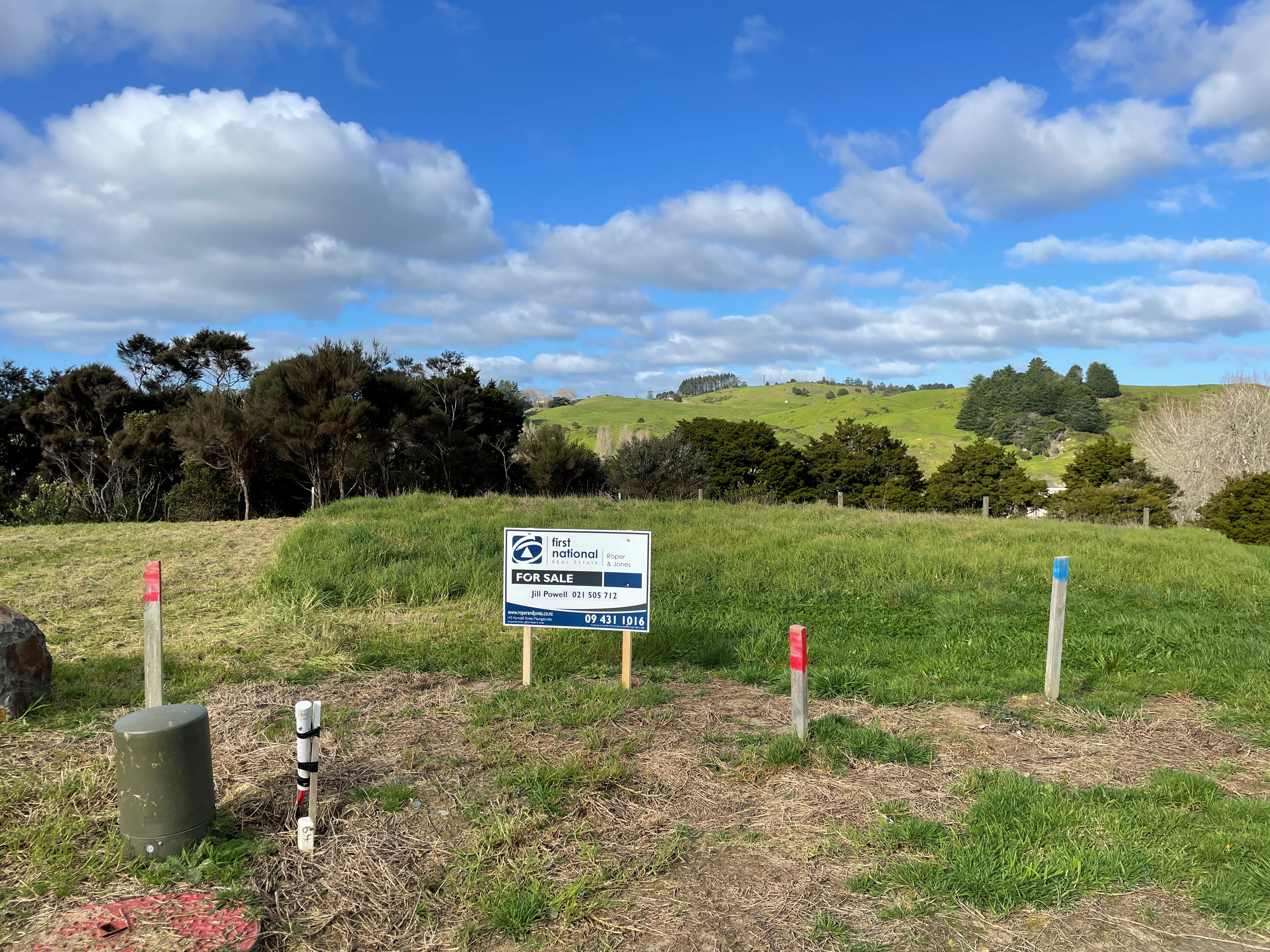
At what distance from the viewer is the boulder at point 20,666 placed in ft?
17.3

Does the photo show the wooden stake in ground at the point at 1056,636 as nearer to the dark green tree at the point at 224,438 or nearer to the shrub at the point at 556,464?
the dark green tree at the point at 224,438

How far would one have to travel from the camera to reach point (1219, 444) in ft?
114

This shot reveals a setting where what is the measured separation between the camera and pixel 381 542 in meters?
11.9

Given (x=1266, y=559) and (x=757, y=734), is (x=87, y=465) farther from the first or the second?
(x=1266, y=559)

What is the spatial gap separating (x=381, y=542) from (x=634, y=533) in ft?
23.0

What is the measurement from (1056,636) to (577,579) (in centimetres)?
416

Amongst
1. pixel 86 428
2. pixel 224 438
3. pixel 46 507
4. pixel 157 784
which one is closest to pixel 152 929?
pixel 157 784

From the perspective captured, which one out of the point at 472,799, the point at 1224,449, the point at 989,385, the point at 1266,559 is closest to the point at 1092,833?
the point at 472,799

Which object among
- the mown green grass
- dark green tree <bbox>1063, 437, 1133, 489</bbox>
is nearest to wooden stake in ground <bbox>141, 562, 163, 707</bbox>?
the mown green grass

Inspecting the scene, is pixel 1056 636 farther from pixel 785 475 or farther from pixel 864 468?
pixel 864 468

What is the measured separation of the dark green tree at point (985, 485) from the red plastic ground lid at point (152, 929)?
41565mm

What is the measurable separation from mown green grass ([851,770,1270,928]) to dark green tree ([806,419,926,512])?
41.1 meters

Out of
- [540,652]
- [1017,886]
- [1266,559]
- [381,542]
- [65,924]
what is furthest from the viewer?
[1266,559]

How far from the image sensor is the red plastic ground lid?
9.36 feet
